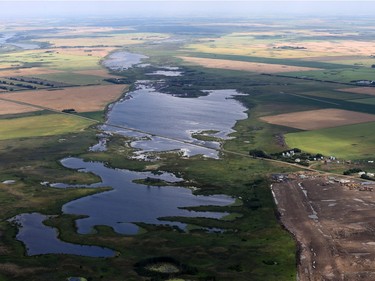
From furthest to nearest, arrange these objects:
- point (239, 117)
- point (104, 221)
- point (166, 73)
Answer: point (166, 73), point (239, 117), point (104, 221)

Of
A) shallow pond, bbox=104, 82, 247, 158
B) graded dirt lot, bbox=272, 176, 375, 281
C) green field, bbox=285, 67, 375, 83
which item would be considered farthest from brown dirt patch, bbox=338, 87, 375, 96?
graded dirt lot, bbox=272, 176, 375, 281

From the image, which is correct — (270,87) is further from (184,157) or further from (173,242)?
(173,242)

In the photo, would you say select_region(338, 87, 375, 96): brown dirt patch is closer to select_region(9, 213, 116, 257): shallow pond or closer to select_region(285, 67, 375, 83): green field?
select_region(285, 67, 375, 83): green field

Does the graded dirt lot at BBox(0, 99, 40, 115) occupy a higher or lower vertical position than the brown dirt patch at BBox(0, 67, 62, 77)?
lower

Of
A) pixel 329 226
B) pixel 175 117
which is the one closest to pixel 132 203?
pixel 329 226

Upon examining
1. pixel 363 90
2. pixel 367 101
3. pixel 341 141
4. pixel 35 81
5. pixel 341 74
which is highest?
pixel 341 74

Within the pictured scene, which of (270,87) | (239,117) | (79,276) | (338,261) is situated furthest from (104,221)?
(270,87)

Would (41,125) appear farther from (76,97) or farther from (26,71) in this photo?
(26,71)
